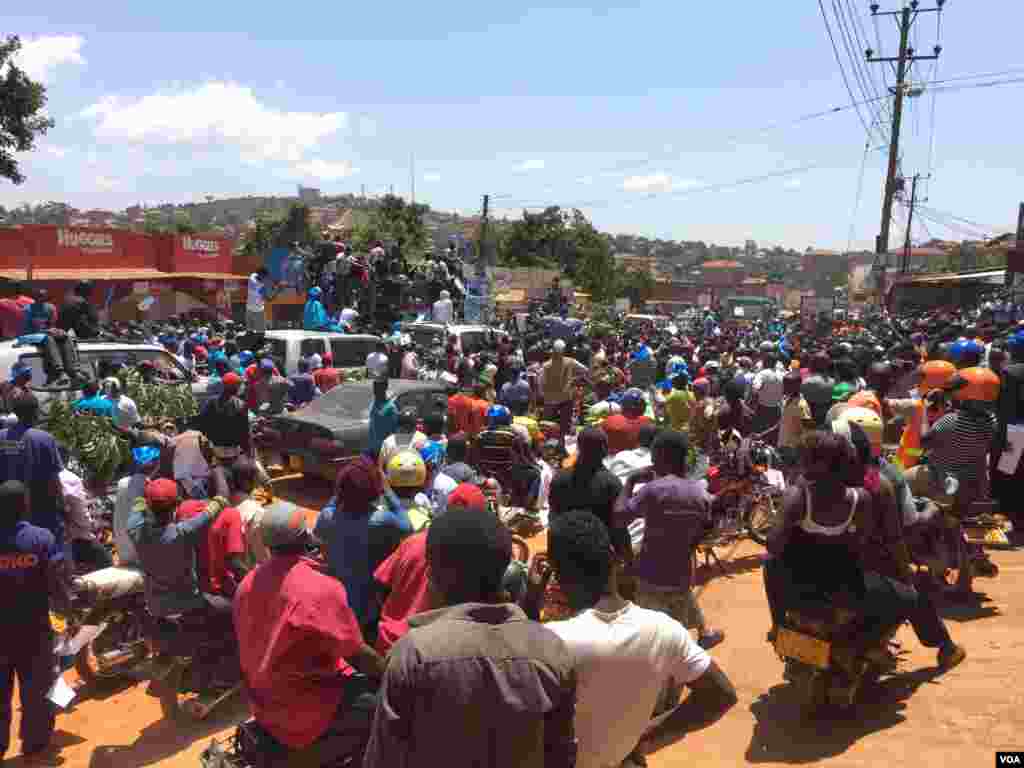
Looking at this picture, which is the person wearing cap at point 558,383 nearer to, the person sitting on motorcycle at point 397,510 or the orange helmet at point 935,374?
the orange helmet at point 935,374

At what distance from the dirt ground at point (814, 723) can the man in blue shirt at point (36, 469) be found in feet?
4.05

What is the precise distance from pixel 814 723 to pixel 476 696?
3.02 m

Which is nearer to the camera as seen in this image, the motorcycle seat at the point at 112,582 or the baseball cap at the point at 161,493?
the baseball cap at the point at 161,493

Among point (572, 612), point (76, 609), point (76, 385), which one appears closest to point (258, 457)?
point (76, 385)

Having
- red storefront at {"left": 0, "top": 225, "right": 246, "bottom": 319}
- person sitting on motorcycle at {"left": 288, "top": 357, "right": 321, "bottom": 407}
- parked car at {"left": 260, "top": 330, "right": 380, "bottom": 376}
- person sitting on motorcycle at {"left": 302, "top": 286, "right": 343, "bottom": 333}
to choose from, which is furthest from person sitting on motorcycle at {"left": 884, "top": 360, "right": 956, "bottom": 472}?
red storefront at {"left": 0, "top": 225, "right": 246, "bottom": 319}

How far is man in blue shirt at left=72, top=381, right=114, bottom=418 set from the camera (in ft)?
25.6

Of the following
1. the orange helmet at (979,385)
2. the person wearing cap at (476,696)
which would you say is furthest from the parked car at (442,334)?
the person wearing cap at (476,696)

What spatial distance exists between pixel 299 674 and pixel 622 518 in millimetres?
2353

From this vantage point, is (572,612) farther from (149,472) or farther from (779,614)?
(149,472)

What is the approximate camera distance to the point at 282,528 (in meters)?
3.47

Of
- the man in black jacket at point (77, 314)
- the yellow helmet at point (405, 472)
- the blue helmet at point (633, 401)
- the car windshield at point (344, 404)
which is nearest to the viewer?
the yellow helmet at point (405, 472)

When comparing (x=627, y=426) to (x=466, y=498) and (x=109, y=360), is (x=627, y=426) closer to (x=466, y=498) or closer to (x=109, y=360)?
(x=466, y=498)

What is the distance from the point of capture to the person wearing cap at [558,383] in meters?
11.8

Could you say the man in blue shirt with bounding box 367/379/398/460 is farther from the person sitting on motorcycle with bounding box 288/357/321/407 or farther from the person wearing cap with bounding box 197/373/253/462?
the person sitting on motorcycle with bounding box 288/357/321/407
